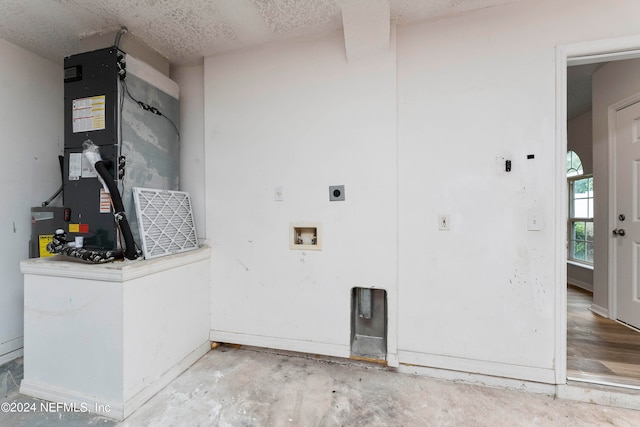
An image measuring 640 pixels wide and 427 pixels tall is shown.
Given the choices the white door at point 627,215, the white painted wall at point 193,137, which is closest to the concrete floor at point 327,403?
the white painted wall at point 193,137

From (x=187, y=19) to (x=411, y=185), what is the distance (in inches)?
75.8

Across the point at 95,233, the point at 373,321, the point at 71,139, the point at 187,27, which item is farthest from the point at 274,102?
the point at 373,321

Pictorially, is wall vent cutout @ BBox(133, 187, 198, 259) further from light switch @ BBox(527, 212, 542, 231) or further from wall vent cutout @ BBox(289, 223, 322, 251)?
light switch @ BBox(527, 212, 542, 231)

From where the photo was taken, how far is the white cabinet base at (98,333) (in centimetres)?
145

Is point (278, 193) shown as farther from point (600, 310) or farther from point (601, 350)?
point (600, 310)

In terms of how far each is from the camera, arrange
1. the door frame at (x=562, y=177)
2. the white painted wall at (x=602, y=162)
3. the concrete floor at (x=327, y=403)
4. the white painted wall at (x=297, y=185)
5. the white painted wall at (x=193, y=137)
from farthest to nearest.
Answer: the white painted wall at (x=602, y=162) → the white painted wall at (x=193, y=137) → the white painted wall at (x=297, y=185) → the door frame at (x=562, y=177) → the concrete floor at (x=327, y=403)

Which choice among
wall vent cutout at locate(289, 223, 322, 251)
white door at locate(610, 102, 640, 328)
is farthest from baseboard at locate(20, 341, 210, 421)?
white door at locate(610, 102, 640, 328)

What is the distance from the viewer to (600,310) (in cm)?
263

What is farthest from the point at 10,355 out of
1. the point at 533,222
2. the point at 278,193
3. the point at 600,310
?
the point at 600,310

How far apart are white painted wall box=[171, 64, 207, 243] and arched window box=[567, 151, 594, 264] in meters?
5.22

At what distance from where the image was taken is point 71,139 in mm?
1770

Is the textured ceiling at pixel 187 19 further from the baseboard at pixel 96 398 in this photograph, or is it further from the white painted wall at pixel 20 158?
the baseboard at pixel 96 398

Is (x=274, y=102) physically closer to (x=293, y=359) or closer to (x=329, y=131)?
(x=329, y=131)

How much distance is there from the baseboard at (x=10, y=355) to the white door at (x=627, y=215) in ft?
17.0
